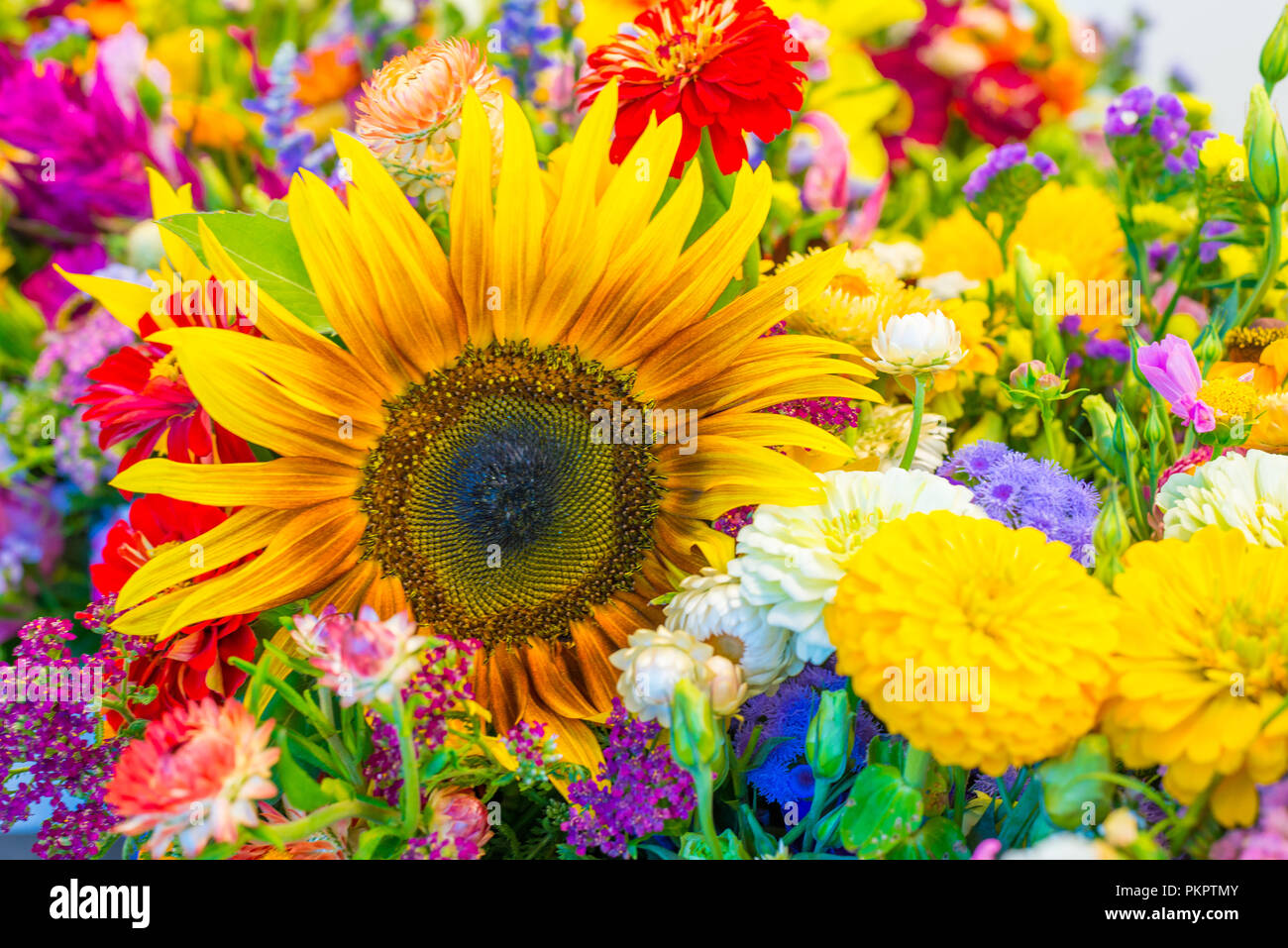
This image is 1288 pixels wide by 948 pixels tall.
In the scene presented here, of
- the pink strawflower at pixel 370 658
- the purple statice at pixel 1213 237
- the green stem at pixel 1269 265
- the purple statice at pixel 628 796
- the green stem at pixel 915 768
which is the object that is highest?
the purple statice at pixel 1213 237

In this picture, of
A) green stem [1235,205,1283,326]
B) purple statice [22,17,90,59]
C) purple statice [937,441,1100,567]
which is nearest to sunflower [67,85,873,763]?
purple statice [937,441,1100,567]

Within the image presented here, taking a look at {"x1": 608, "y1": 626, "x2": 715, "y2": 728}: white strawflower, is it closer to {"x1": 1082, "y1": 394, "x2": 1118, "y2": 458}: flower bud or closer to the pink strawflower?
the pink strawflower

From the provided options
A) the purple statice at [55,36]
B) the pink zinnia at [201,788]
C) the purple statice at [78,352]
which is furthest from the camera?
the purple statice at [55,36]

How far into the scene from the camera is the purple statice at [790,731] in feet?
1.72

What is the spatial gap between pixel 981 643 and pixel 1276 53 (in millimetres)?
531

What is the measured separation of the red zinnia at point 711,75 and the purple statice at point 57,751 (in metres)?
0.45

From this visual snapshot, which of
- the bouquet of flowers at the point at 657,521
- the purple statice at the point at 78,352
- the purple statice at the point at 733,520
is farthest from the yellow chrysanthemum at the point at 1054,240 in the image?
the purple statice at the point at 78,352

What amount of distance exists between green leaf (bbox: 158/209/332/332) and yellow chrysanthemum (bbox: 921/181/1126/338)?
56 centimetres

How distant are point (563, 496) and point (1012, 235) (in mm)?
537

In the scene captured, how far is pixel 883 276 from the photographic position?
69cm

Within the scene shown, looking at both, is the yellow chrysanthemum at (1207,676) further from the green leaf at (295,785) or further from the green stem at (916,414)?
the green leaf at (295,785)

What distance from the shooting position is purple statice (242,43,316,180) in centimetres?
92

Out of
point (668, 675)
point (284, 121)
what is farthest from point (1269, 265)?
point (284, 121)
